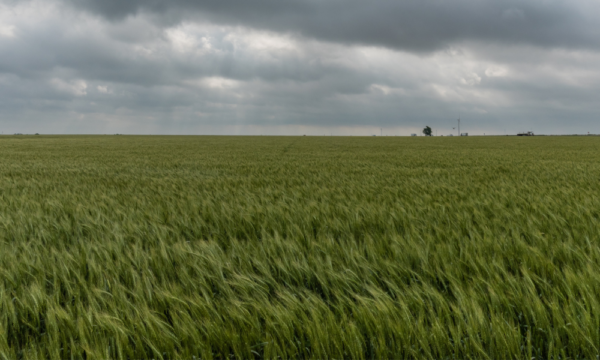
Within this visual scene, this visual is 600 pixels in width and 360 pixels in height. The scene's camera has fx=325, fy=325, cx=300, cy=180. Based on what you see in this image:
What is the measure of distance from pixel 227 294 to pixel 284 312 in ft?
1.60

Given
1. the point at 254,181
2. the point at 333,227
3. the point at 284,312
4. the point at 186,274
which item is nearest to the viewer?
the point at 284,312

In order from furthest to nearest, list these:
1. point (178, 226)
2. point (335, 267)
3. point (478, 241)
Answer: point (178, 226) → point (478, 241) → point (335, 267)

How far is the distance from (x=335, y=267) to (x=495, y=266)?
104cm

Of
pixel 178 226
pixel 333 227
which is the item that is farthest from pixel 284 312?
pixel 178 226

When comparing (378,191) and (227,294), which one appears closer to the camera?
(227,294)

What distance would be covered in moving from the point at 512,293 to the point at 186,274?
6.17 ft

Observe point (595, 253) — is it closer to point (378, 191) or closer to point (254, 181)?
point (378, 191)

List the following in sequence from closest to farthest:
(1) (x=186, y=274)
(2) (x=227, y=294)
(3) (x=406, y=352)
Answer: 1. (3) (x=406, y=352)
2. (2) (x=227, y=294)
3. (1) (x=186, y=274)

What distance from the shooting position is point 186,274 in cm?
208

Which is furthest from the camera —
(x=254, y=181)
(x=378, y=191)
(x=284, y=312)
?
(x=254, y=181)

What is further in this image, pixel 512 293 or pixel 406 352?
pixel 512 293

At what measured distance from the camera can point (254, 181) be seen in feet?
24.0

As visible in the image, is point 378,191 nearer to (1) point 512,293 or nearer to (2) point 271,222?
(2) point 271,222

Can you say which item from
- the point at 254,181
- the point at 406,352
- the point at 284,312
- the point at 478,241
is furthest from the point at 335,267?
the point at 254,181
